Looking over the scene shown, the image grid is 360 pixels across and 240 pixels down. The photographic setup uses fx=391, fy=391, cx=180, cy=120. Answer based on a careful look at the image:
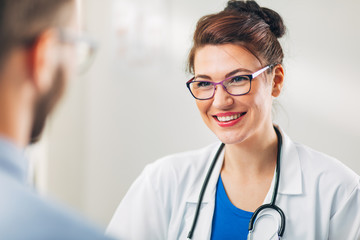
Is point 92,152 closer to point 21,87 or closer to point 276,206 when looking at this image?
point 276,206

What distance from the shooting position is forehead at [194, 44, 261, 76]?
1.13 metres

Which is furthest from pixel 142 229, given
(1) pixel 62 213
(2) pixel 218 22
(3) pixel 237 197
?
(1) pixel 62 213

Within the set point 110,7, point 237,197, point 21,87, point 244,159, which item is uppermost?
point 110,7

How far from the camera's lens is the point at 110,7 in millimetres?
2379

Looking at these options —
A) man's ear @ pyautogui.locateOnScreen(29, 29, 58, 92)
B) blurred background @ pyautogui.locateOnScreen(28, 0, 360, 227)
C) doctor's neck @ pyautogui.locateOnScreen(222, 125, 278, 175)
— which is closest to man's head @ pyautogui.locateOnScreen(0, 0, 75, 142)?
man's ear @ pyautogui.locateOnScreen(29, 29, 58, 92)

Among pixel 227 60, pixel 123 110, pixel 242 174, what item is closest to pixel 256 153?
pixel 242 174

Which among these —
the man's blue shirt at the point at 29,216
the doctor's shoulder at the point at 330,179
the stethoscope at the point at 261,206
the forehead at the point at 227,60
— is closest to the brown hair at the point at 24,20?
the man's blue shirt at the point at 29,216

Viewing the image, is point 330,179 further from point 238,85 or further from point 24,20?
point 24,20

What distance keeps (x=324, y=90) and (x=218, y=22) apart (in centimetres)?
66

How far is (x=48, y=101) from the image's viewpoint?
1.71 ft

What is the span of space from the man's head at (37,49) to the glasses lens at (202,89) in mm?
691

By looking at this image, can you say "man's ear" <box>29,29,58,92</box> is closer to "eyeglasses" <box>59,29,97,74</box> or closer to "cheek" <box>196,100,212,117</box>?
"eyeglasses" <box>59,29,97,74</box>

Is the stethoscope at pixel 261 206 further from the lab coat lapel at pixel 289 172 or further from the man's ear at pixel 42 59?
the man's ear at pixel 42 59

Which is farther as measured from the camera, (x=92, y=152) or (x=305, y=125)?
(x=92, y=152)
